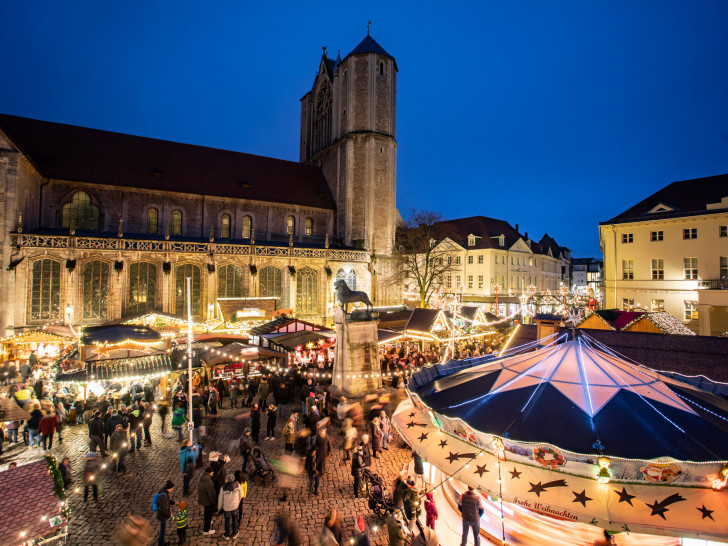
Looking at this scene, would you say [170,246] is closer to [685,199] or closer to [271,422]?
[271,422]

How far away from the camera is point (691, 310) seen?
2531 centimetres

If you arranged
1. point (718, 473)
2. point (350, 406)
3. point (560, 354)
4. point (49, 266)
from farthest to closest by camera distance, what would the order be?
point (49, 266), point (350, 406), point (560, 354), point (718, 473)

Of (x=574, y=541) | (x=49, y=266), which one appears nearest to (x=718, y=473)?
(x=574, y=541)

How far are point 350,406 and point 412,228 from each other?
34.4 m

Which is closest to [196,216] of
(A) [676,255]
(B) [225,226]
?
(B) [225,226]

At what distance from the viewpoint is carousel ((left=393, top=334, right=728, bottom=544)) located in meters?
4.96

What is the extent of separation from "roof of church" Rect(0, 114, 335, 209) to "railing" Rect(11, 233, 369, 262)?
5.24 metres

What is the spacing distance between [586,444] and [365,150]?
113 ft

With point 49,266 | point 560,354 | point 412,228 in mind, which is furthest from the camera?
point 412,228

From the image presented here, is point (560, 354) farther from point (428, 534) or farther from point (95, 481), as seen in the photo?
point (95, 481)

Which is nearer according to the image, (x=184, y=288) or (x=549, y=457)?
(x=549, y=457)

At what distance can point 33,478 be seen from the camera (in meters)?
6.11

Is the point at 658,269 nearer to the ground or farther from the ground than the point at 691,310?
farther from the ground

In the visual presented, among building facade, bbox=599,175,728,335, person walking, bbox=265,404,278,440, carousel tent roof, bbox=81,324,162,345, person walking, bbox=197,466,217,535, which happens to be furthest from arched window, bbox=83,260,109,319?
building facade, bbox=599,175,728,335
